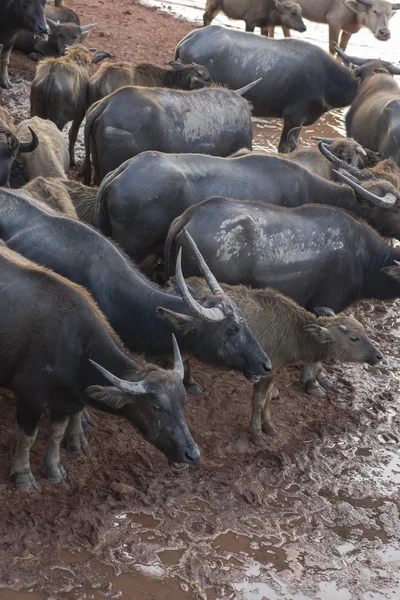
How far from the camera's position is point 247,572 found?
626cm

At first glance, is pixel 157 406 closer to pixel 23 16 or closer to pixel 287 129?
pixel 287 129

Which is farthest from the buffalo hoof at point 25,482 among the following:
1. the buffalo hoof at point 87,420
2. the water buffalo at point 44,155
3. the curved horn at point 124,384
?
the water buffalo at point 44,155

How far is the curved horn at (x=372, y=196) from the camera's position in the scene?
30.5 feet

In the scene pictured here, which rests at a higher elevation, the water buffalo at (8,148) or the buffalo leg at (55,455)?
the water buffalo at (8,148)

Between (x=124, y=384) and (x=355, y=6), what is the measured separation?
16563mm

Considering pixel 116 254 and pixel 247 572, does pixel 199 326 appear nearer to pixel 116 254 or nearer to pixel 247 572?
pixel 116 254

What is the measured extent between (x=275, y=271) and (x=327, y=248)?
65cm

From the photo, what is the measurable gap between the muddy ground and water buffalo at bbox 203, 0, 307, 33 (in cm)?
1116

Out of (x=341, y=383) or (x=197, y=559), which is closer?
(x=197, y=559)

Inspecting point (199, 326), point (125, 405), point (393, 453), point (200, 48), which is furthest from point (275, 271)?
point (200, 48)

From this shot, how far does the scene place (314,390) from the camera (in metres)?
8.91

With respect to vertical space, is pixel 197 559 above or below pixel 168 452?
below

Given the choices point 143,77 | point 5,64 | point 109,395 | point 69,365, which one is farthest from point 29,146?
point 5,64

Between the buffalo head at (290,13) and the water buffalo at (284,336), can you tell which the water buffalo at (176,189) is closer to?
the water buffalo at (284,336)
